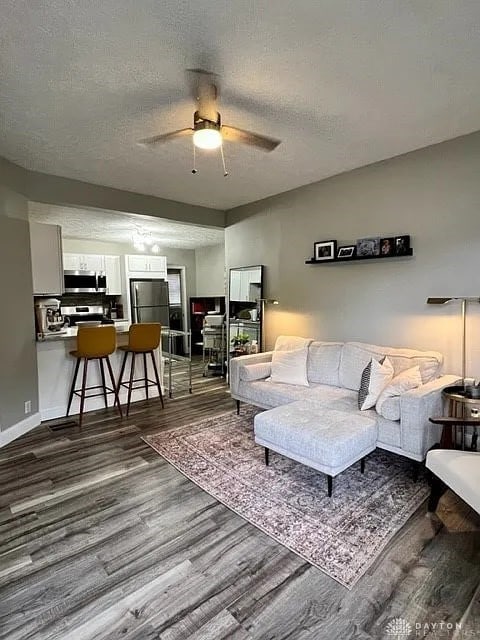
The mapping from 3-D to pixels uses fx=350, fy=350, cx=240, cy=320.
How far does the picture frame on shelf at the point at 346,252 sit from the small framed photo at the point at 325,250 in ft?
0.21

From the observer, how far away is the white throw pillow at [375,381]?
2.88 m

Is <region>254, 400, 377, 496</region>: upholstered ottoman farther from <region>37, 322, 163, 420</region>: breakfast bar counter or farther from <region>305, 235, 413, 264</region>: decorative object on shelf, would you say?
<region>37, 322, 163, 420</region>: breakfast bar counter

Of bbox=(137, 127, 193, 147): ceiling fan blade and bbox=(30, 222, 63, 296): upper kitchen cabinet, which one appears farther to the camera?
bbox=(30, 222, 63, 296): upper kitchen cabinet

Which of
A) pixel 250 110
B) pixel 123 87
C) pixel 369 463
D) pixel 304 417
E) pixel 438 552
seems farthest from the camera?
pixel 369 463

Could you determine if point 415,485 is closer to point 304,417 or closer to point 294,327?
point 304,417

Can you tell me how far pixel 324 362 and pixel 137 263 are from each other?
4929 mm

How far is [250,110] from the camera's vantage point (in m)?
2.53

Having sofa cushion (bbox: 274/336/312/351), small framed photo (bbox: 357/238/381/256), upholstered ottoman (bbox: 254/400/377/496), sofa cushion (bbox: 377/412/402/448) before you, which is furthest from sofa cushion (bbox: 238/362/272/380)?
small framed photo (bbox: 357/238/381/256)

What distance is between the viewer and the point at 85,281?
A: 6.62m

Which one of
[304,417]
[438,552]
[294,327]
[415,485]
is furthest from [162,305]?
[438,552]

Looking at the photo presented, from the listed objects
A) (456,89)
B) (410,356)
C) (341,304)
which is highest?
(456,89)

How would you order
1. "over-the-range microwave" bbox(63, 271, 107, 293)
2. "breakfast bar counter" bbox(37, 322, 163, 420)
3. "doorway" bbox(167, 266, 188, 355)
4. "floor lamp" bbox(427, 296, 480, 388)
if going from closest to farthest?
1. "floor lamp" bbox(427, 296, 480, 388)
2. "breakfast bar counter" bbox(37, 322, 163, 420)
3. "over-the-range microwave" bbox(63, 271, 107, 293)
4. "doorway" bbox(167, 266, 188, 355)

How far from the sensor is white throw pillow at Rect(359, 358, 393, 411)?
2.88 m

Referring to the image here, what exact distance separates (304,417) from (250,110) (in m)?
2.31
